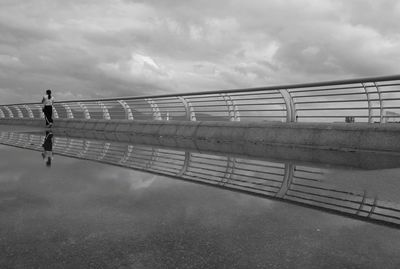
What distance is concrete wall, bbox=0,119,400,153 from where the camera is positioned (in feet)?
23.3

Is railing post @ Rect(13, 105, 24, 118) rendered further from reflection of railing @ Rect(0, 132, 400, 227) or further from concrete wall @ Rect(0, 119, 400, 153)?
reflection of railing @ Rect(0, 132, 400, 227)

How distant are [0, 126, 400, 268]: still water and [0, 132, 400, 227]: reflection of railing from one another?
0.01 m

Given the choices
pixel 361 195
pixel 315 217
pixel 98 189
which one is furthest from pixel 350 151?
pixel 98 189

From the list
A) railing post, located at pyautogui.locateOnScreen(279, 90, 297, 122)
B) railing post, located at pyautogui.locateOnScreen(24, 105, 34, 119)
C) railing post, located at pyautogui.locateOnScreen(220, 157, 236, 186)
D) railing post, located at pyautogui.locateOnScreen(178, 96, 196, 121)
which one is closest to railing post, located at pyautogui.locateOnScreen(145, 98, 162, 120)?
railing post, located at pyautogui.locateOnScreen(178, 96, 196, 121)

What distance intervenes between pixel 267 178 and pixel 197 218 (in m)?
2.02

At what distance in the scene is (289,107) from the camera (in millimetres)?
8461

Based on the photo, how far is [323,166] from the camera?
215 inches

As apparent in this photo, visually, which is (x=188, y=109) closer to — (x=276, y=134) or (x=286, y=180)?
(x=276, y=134)

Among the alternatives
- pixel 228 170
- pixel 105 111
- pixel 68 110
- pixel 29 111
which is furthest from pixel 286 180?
pixel 29 111

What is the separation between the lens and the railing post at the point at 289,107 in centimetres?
832

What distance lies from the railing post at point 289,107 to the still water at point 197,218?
3.65 meters

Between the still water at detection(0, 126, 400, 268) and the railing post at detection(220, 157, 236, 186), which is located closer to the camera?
the still water at detection(0, 126, 400, 268)

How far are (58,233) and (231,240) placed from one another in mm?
1165

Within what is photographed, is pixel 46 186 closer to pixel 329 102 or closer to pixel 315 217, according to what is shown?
pixel 315 217
